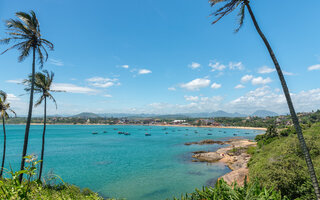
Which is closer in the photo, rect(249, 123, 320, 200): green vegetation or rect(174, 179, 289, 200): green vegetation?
rect(174, 179, 289, 200): green vegetation

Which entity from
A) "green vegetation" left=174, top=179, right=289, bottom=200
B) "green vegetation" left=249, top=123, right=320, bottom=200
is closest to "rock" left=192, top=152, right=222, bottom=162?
"green vegetation" left=249, top=123, right=320, bottom=200

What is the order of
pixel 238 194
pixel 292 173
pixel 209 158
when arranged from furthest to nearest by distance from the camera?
pixel 209 158
pixel 292 173
pixel 238 194

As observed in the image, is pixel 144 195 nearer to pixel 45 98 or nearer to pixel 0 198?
pixel 45 98

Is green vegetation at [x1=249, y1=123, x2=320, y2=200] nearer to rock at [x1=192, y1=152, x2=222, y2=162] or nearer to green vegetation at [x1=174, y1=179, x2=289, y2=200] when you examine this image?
green vegetation at [x1=174, y1=179, x2=289, y2=200]

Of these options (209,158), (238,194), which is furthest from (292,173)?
(209,158)

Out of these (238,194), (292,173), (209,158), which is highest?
(238,194)

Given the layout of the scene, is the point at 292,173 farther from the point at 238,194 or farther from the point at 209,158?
the point at 209,158

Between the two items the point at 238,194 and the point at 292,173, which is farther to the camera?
the point at 292,173

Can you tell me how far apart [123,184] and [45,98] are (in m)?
19.0

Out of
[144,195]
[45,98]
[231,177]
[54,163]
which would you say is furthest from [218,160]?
[54,163]

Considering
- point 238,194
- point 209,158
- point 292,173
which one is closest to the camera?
point 238,194

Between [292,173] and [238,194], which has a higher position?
[238,194]

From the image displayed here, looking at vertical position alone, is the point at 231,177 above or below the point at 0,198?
below

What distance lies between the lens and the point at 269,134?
42.5 meters
